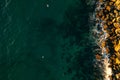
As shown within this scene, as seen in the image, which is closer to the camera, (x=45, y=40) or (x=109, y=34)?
(x=109, y=34)

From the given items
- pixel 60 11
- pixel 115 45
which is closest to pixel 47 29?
pixel 60 11

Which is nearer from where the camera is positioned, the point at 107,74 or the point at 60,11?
the point at 107,74

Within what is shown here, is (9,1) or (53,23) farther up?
(9,1)

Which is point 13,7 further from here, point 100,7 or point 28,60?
point 100,7

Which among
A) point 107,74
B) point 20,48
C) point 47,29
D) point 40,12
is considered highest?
point 40,12

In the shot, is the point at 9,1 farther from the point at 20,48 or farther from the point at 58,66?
the point at 58,66

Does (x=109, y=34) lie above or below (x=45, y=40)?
above
